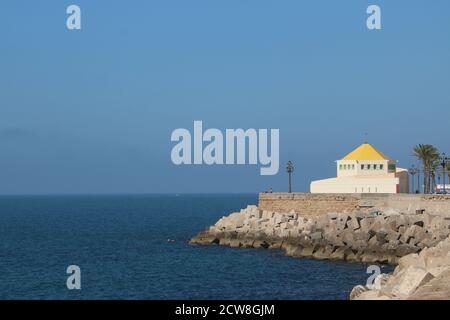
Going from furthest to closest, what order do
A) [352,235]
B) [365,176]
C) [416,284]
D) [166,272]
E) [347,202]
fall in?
1. [365,176]
2. [347,202]
3. [352,235]
4. [166,272]
5. [416,284]

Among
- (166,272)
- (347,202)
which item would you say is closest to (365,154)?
(347,202)

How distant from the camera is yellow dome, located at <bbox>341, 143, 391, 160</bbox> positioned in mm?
75500

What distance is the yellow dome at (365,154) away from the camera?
248 feet

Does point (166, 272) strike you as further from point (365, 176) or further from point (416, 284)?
point (365, 176)

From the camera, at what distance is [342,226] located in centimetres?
5091

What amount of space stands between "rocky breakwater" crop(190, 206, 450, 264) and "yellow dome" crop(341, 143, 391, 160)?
58.8 feet

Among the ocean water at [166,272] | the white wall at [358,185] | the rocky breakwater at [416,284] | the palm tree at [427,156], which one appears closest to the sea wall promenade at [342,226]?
the ocean water at [166,272]

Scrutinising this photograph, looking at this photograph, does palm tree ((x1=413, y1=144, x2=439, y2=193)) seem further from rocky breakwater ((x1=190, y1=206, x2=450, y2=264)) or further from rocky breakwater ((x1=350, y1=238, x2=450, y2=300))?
rocky breakwater ((x1=350, y1=238, x2=450, y2=300))

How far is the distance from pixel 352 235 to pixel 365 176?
25.8 m

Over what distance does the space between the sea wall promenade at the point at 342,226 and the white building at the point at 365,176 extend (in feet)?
26.0

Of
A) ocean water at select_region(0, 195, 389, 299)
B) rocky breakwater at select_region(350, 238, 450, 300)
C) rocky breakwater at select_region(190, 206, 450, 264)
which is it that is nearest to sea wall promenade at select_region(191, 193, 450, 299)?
rocky breakwater at select_region(190, 206, 450, 264)

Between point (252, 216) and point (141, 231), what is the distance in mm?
22882
